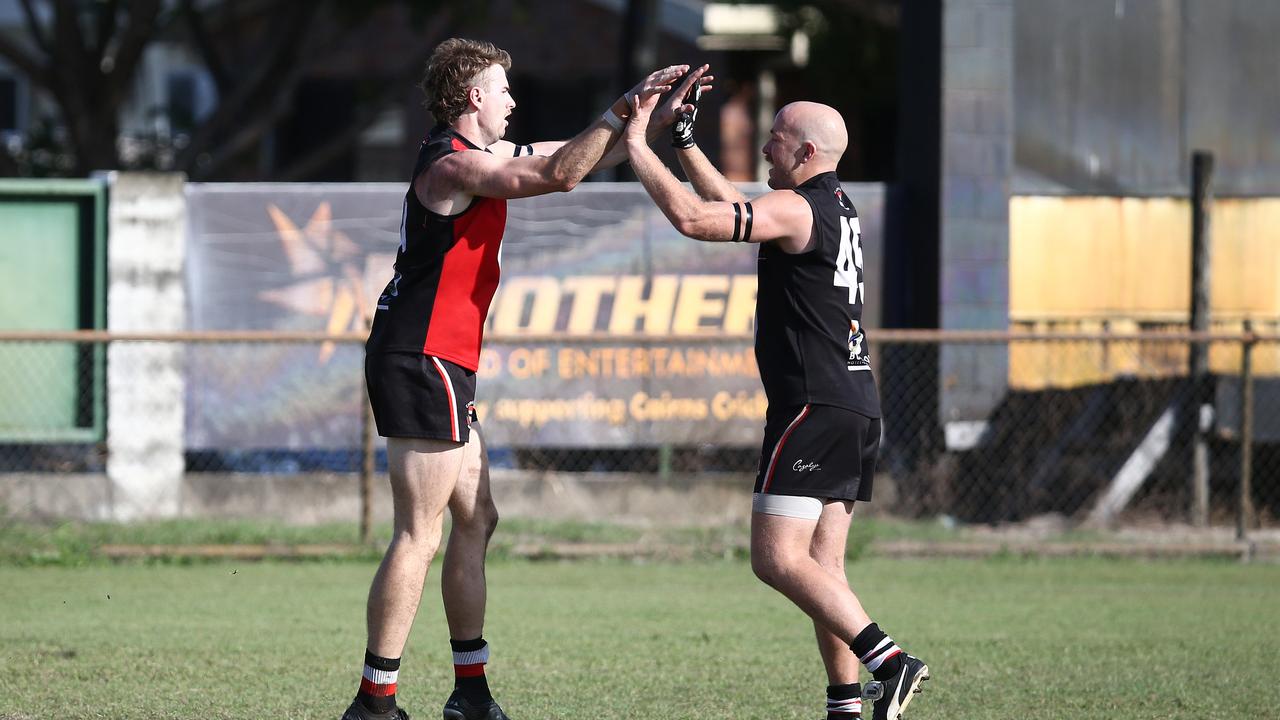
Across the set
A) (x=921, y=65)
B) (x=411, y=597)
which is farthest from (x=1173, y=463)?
(x=411, y=597)

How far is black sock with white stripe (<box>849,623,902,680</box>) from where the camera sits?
5031 millimetres

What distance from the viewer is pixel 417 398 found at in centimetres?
530

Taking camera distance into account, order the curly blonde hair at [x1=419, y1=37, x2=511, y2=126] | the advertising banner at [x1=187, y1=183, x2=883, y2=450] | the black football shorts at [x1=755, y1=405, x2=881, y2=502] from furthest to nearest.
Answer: the advertising banner at [x1=187, y1=183, x2=883, y2=450] < the curly blonde hair at [x1=419, y1=37, x2=511, y2=126] < the black football shorts at [x1=755, y1=405, x2=881, y2=502]

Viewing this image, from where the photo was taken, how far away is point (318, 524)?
11.9 m

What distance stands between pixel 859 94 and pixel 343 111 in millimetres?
7355

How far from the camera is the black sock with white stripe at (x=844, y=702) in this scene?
5.27 meters

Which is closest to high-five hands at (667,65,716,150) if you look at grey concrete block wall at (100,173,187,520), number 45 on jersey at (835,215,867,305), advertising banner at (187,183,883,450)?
number 45 on jersey at (835,215,867,305)

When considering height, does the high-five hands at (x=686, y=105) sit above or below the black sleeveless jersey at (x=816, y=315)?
above

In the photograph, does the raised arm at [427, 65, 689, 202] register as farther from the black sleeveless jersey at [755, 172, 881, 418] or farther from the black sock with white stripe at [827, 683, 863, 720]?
Result: the black sock with white stripe at [827, 683, 863, 720]

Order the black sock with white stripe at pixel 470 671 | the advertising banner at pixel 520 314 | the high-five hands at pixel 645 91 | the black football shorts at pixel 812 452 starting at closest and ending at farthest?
1. the high-five hands at pixel 645 91
2. the black football shorts at pixel 812 452
3. the black sock with white stripe at pixel 470 671
4. the advertising banner at pixel 520 314

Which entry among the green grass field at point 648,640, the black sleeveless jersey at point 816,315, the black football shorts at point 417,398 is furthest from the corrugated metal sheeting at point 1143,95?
the black football shorts at point 417,398

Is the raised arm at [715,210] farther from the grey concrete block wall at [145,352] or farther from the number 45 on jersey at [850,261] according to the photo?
the grey concrete block wall at [145,352]

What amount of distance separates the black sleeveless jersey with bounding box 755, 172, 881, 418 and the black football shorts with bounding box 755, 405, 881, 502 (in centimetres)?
4

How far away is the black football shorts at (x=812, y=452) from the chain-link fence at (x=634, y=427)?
677 centimetres
